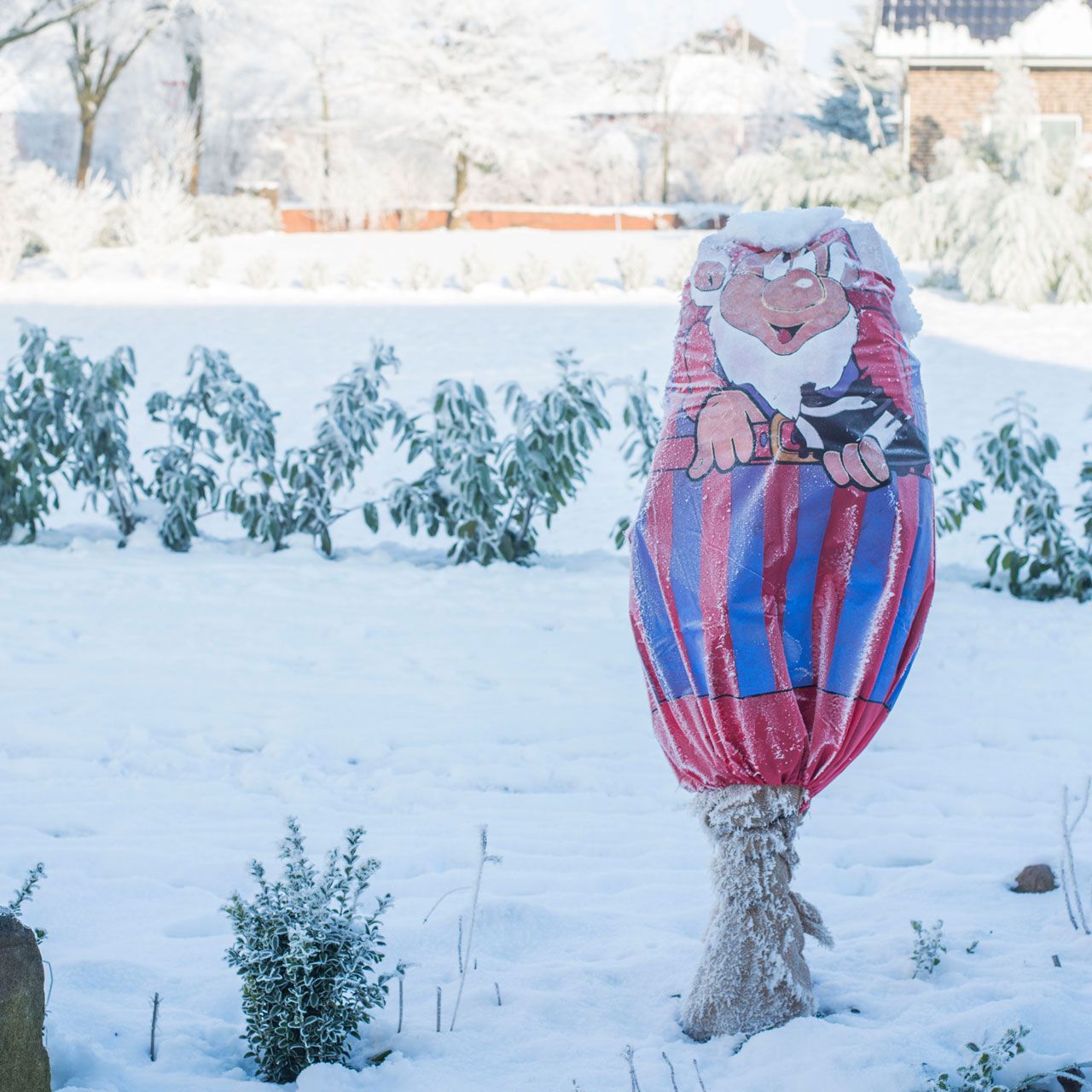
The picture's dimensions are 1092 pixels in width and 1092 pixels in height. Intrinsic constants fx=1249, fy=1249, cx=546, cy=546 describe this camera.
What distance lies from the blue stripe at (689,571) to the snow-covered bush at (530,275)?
47.4 feet

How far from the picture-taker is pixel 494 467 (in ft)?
19.8

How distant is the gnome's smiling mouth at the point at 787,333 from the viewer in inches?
77.7

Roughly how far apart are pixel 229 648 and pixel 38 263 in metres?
15.6

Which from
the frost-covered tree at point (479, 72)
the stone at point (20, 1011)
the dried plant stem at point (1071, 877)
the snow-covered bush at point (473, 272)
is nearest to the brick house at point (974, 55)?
the snow-covered bush at point (473, 272)

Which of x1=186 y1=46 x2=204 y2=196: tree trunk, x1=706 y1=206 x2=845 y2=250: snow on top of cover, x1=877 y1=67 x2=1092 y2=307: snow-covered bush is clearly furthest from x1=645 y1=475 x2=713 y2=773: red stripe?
x1=186 y1=46 x2=204 y2=196: tree trunk

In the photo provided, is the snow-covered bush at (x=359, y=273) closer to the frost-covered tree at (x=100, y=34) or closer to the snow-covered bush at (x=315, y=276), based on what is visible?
the snow-covered bush at (x=315, y=276)

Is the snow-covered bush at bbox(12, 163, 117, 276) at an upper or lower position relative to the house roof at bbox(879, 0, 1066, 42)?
lower

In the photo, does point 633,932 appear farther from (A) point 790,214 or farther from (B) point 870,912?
(A) point 790,214

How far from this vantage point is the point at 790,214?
204cm

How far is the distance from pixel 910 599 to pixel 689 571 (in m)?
0.34

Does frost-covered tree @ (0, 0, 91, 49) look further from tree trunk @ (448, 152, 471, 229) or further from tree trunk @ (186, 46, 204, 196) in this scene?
tree trunk @ (448, 152, 471, 229)

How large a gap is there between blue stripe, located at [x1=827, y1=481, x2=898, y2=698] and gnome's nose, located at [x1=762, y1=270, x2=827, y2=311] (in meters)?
0.34

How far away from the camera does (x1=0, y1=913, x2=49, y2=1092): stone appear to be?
63.6 inches

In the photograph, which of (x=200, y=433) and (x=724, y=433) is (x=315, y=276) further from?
(x=724, y=433)
